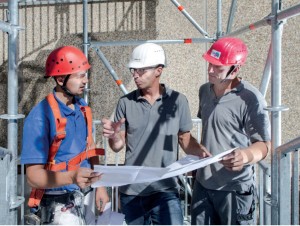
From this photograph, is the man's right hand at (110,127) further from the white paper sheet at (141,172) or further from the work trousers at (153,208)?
the work trousers at (153,208)

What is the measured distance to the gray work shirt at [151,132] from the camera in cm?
292

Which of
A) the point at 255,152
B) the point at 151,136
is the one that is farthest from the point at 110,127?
the point at 255,152

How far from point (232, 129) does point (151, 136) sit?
481 millimetres

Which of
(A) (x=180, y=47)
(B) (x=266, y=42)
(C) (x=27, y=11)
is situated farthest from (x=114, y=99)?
(B) (x=266, y=42)

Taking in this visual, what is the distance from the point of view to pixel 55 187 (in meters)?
2.38

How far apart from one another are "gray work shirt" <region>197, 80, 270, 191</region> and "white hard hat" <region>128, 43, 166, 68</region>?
1.38 ft

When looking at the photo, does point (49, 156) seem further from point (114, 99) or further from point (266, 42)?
point (266, 42)

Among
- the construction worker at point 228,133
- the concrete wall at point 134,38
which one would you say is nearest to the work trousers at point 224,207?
the construction worker at point 228,133

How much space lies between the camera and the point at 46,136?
244cm

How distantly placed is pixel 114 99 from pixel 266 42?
1.80 metres

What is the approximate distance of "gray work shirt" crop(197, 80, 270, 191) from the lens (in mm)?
2787

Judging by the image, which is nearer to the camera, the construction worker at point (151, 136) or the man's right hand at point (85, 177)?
the man's right hand at point (85, 177)

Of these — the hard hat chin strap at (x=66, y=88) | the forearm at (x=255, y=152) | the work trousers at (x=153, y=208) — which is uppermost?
the hard hat chin strap at (x=66, y=88)

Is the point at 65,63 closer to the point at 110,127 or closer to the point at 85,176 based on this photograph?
the point at 110,127
